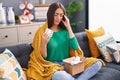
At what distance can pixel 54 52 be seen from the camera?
2234 millimetres

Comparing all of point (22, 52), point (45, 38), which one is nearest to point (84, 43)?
point (45, 38)

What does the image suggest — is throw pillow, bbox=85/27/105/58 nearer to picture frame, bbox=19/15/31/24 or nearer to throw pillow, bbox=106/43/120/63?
throw pillow, bbox=106/43/120/63

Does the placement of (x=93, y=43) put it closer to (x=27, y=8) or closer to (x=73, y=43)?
(x=73, y=43)

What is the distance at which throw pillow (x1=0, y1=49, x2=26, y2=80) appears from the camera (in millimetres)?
1778

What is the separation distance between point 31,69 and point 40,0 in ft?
6.18

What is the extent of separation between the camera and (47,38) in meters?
2.10

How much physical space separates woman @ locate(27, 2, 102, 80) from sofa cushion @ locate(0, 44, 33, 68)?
71 millimetres

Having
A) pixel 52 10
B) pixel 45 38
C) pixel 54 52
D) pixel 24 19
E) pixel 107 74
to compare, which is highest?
pixel 52 10

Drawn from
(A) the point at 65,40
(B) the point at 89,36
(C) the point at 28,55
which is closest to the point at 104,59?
(B) the point at 89,36

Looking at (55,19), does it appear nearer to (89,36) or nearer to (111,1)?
(89,36)

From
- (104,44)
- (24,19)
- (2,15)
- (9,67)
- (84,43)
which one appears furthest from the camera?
(24,19)

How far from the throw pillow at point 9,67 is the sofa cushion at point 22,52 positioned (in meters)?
0.13

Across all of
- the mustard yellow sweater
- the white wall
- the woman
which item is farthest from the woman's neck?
the white wall

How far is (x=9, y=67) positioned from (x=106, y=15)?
8.39 ft
